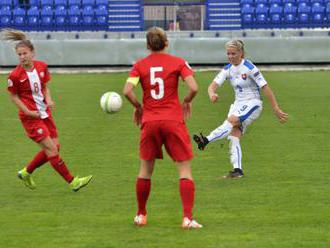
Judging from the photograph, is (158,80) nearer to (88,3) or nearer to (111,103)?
(111,103)

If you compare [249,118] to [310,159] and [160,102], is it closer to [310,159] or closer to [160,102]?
[310,159]

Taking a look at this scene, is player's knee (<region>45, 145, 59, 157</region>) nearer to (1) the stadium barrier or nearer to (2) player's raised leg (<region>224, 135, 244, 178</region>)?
(2) player's raised leg (<region>224, 135, 244, 178</region>)

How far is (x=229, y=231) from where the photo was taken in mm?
8641

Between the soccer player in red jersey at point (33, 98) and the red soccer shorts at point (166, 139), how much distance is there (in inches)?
87.6

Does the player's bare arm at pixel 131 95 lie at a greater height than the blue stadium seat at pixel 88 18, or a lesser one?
greater

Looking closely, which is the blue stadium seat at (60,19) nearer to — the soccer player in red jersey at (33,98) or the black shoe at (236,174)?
the black shoe at (236,174)

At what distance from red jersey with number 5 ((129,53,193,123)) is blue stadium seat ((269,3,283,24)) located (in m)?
31.7

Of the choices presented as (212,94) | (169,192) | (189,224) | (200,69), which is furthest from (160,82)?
(200,69)

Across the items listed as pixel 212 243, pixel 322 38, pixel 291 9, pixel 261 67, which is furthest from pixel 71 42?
pixel 212 243

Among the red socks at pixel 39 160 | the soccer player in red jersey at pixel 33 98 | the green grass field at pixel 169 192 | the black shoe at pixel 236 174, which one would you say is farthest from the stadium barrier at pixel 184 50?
the soccer player in red jersey at pixel 33 98

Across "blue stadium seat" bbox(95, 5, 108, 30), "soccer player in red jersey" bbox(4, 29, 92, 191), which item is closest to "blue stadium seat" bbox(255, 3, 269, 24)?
"blue stadium seat" bbox(95, 5, 108, 30)

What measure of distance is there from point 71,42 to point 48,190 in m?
22.1

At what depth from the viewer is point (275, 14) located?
1567 inches

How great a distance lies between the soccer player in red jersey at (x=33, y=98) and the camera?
10.4 metres
